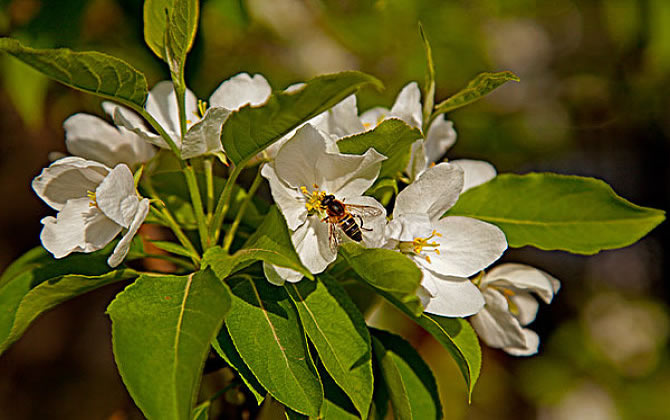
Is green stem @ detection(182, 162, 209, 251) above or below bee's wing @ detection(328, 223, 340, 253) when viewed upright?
above

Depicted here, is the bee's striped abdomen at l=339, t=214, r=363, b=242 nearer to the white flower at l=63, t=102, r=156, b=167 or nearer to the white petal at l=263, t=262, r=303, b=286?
the white petal at l=263, t=262, r=303, b=286

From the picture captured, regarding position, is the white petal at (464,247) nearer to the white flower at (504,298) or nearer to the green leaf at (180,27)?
the white flower at (504,298)

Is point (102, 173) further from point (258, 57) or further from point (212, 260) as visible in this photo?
point (258, 57)

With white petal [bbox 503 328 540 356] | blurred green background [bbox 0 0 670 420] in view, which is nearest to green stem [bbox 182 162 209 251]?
white petal [bbox 503 328 540 356]

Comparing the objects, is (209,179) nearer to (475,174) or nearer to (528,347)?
(475,174)

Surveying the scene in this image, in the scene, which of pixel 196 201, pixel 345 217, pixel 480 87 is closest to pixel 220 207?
pixel 196 201

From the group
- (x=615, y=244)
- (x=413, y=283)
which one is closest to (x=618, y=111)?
(x=615, y=244)
